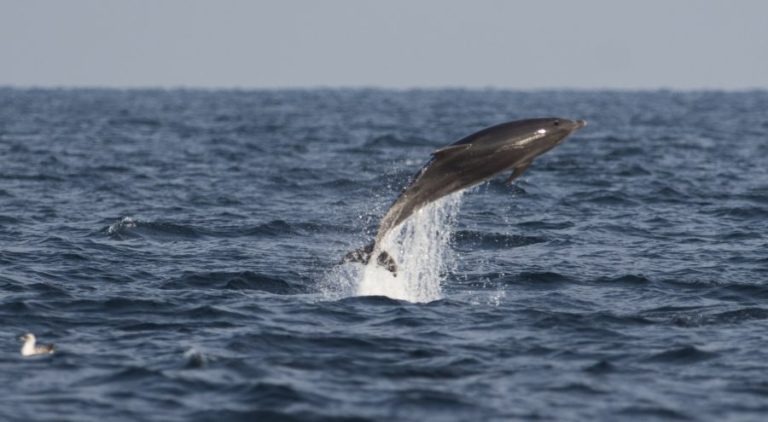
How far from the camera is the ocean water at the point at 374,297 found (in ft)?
47.2

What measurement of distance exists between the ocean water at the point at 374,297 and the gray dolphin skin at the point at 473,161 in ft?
4.39

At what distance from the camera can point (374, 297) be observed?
19.5 meters

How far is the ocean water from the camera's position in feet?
47.2

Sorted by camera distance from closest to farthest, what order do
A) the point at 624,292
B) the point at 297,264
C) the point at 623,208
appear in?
the point at 624,292 < the point at 297,264 < the point at 623,208

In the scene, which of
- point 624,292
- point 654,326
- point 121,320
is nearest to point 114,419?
point 121,320

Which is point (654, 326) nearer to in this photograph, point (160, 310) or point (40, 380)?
point (160, 310)

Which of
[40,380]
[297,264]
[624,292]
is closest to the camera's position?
[40,380]

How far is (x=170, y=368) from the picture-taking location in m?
15.3

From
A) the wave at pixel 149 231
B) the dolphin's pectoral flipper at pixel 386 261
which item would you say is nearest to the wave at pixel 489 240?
the wave at pixel 149 231

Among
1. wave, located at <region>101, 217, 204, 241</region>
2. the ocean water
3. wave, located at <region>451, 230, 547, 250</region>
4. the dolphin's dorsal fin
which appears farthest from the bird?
wave, located at <region>451, 230, 547, 250</region>

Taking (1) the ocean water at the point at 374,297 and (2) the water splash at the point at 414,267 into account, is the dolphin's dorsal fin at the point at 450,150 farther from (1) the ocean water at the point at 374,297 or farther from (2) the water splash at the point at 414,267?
(1) the ocean water at the point at 374,297

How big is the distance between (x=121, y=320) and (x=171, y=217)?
34.8 ft

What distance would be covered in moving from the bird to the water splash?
4524 millimetres

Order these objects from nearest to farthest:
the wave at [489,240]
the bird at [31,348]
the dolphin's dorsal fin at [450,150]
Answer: the bird at [31,348] < the dolphin's dorsal fin at [450,150] < the wave at [489,240]
